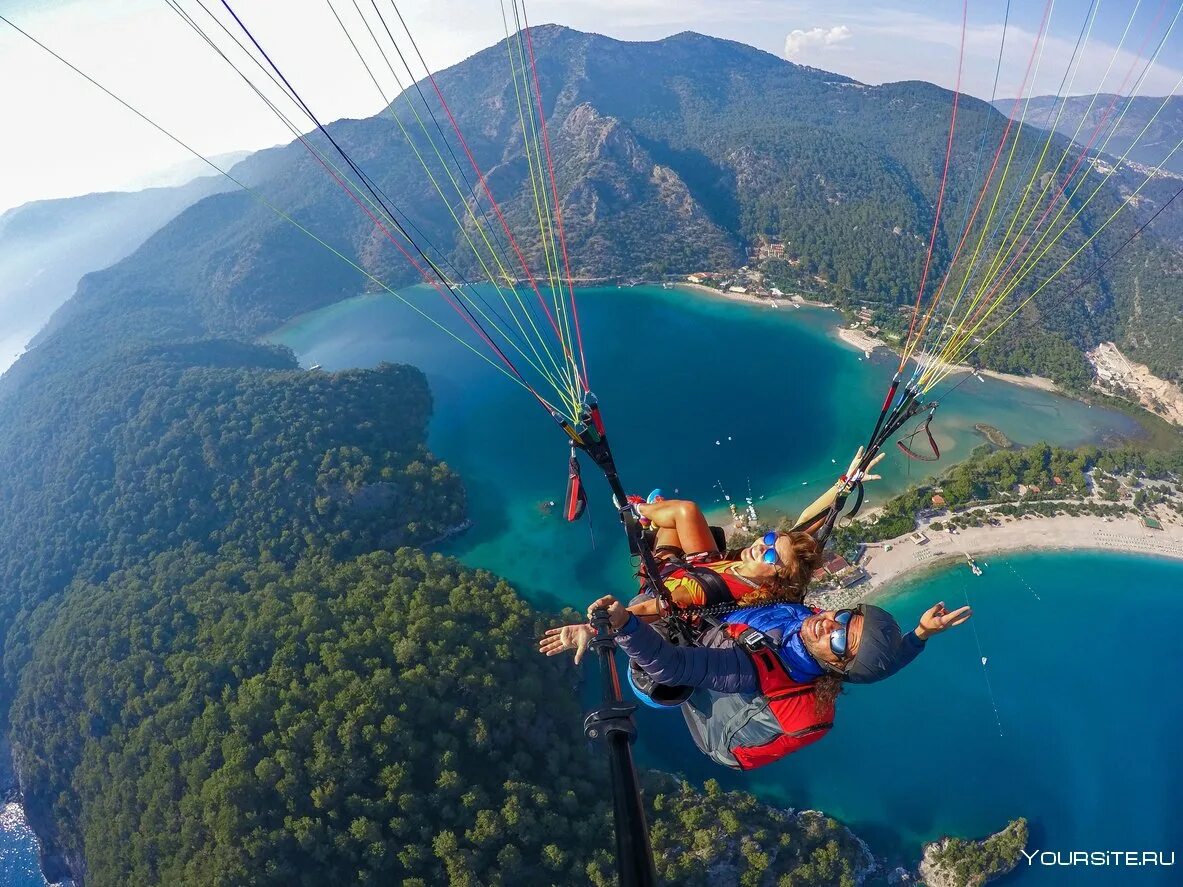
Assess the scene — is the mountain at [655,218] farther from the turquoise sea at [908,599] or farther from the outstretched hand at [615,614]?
the outstretched hand at [615,614]

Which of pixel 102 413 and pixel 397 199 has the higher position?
pixel 102 413

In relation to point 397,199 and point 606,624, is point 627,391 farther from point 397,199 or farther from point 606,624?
point 397,199

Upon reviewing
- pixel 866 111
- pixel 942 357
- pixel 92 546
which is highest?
pixel 942 357

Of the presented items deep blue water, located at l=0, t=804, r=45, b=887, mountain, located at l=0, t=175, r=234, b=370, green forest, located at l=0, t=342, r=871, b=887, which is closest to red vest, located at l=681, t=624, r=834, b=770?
green forest, located at l=0, t=342, r=871, b=887

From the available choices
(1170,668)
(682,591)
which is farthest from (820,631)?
(1170,668)

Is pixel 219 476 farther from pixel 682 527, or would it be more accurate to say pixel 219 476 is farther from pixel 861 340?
pixel 861 340

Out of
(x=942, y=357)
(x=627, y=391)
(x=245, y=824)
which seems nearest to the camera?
(x=942, y=357)

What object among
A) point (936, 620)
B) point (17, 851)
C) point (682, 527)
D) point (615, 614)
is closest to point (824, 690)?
point (936, 620)
